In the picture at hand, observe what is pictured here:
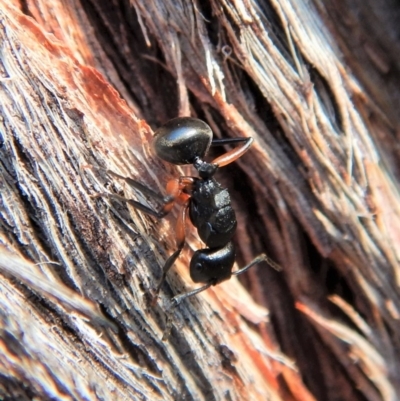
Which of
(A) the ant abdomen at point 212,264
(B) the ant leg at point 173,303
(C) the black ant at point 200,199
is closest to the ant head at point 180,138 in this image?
(C) the black ant at point 200,199

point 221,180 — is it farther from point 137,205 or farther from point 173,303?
point 173,303

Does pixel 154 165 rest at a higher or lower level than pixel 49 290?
higher

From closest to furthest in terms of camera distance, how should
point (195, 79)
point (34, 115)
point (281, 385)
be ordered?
1. point (34, 115)
2. point (195, 79)
3. point (281, 385)

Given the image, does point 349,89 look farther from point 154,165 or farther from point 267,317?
point 267,317

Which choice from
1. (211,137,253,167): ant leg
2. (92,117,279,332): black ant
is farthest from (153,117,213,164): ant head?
(211,137,253,167): ant leg

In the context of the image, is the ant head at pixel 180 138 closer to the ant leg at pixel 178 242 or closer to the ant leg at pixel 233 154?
the ant leg at pixel 233 154

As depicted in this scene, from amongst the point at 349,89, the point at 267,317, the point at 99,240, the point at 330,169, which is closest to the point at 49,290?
the point at 99,240

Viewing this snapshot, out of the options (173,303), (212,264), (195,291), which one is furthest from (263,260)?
(173,303)
